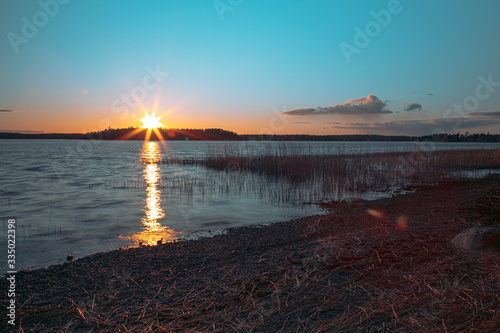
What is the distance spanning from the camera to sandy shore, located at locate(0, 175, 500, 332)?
99.3 inches

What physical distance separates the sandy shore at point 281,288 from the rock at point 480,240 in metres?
0.20

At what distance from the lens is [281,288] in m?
3.29

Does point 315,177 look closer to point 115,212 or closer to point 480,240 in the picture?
point 115,212

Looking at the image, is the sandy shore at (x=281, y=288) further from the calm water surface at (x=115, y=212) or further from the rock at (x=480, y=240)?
the calm water surface at (x=115, y=212)

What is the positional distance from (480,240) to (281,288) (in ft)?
8.72

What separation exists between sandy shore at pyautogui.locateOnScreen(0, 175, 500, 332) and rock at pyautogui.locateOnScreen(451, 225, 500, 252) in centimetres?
20

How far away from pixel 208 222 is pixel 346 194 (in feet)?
22.1

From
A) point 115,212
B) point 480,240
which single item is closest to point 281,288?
point 480,240

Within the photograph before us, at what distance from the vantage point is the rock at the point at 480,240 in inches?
144

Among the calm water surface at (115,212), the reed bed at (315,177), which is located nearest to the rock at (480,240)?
the calm water surface at (115,212)

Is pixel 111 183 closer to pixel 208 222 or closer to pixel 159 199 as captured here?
pixel 159 199

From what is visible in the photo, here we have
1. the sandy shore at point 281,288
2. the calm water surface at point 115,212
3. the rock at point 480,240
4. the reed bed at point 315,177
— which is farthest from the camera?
the reed bed at point 315,177

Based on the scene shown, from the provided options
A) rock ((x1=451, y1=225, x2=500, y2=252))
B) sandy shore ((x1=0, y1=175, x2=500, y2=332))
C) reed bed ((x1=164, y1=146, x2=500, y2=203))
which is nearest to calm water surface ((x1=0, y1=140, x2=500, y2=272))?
reed bed ((x1=164, y1=146, x2=500, y2=203))

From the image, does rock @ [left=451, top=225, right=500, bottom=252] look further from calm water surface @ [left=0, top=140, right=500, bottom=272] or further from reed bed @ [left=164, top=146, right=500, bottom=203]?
reed bed @ [left=164, top=146, right=500, bottom=203]
